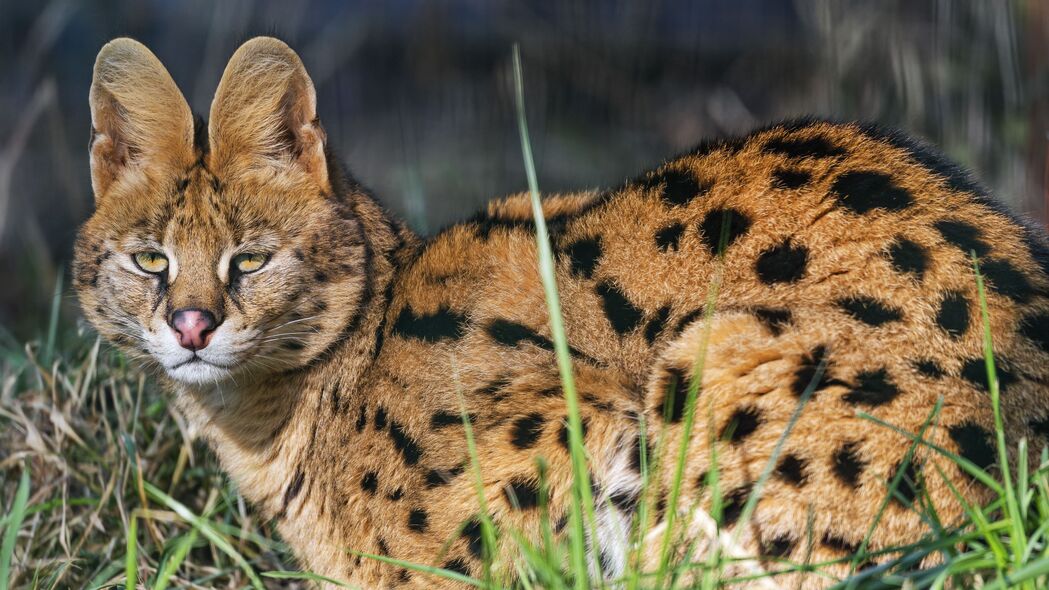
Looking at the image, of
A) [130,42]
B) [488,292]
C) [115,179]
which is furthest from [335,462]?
[130,42]

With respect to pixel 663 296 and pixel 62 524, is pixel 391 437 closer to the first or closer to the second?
pixel 663 296

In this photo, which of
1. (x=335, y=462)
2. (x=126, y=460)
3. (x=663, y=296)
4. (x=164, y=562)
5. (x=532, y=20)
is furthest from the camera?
(x=532, y=20)

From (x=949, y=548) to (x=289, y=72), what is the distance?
7.43 ft

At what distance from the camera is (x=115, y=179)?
139 inches

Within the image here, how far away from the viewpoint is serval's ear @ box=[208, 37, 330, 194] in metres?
3.32

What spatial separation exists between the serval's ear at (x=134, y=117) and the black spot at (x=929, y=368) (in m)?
2.23

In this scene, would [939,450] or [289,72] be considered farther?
[289,72]

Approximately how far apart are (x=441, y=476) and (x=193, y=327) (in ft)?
2.70

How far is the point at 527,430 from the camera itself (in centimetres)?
303

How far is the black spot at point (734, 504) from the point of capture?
8.60 feet

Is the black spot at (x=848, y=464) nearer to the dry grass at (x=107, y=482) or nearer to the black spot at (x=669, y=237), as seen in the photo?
the black spot at (x=669, y=237)

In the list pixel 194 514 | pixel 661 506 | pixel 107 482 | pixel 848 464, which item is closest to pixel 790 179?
pixel 848 464

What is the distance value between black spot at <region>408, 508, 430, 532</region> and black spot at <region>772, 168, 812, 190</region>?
1.36m

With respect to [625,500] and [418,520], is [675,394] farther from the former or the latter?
[418,520]
